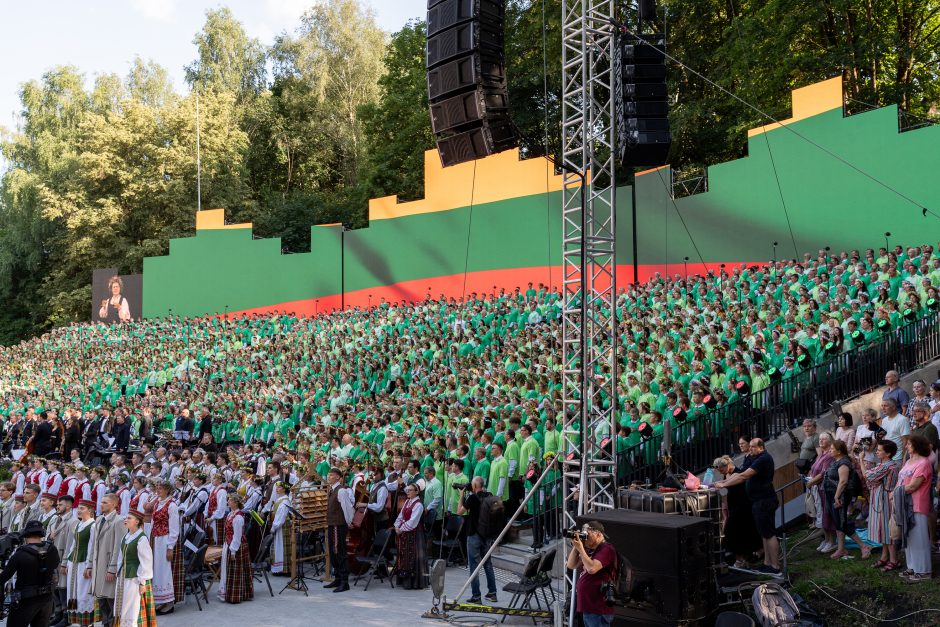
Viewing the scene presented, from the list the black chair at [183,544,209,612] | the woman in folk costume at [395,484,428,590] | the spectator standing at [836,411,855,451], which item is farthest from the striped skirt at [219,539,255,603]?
the spectator standing at [836,411,855,451]

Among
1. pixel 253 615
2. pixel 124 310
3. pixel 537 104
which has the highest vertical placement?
pixel 537 104

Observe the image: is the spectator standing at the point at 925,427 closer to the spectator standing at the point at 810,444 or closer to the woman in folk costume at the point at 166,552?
the spectator standing at the point at 810,444

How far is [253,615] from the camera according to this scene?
11.5 m

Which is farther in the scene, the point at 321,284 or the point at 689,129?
the point at 321,284

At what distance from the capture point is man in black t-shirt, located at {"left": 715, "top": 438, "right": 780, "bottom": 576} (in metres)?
9.92

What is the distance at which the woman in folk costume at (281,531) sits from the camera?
1326 cm

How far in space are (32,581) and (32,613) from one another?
34 centimetres

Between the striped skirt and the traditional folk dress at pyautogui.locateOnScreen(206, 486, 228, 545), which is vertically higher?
the traditional folk dress at pyautogui.locateOnScreen(206, 486, 228, 545)

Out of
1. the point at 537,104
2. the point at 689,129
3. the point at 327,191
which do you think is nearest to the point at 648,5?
the point at 689,129

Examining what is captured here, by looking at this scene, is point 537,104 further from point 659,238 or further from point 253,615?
point 253,615

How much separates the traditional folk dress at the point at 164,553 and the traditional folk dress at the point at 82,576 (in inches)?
33.3

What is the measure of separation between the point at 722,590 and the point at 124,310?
3796 cm

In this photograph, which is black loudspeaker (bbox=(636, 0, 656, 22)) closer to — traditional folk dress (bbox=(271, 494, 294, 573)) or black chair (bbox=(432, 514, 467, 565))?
black chair (bbox=(432, 514, 467, 565))

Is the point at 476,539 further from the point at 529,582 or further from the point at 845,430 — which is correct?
the point at 845,430
